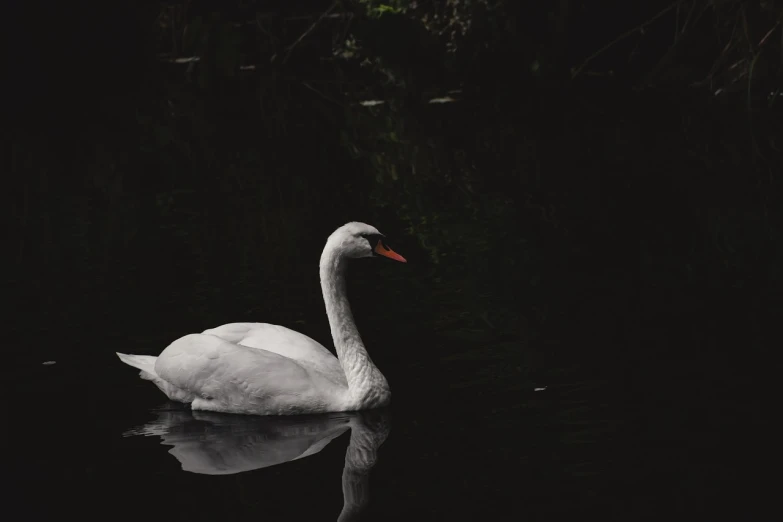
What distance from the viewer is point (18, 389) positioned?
8.02 meters

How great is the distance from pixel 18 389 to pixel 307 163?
9.40m

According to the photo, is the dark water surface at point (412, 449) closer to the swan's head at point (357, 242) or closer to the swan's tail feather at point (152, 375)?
the swan's tail feather at point (152, 375)

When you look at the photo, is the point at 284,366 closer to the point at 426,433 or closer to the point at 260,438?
the point at 260,438

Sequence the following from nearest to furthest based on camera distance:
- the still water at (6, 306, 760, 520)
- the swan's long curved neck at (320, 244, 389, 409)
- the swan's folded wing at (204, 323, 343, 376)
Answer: the still water at (6, 306, 760, 520)
the swan's long curved neck at (320, 244, 389, 409)
the swan's folded wing at (204, 323, 343, 376)

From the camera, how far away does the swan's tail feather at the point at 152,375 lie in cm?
780

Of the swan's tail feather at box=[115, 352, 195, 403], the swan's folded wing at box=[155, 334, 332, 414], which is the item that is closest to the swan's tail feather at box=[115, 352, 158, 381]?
the swan's tail feather at box=[115, 352, 195, 403]

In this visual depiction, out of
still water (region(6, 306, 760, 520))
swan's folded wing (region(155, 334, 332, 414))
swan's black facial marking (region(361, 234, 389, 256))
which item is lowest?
still water (region(6, 306, 760, 520))

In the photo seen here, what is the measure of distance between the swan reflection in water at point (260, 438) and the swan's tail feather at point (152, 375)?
0.07 meters

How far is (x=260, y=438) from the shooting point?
23.6 feet

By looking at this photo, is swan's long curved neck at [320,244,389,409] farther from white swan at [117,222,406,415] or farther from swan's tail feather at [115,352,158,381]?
swan's tail feather at [115,352,158,381]

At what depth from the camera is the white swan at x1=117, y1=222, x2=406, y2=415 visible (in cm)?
749

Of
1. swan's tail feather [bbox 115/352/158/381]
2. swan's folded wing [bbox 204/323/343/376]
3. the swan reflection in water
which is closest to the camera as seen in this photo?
the swan reflection in water

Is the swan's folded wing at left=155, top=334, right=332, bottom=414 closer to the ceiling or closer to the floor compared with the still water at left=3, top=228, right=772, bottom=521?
closer to the ceiling

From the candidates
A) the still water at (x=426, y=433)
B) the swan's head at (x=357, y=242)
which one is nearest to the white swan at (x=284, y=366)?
the swan's head at (x=357, y=242)
